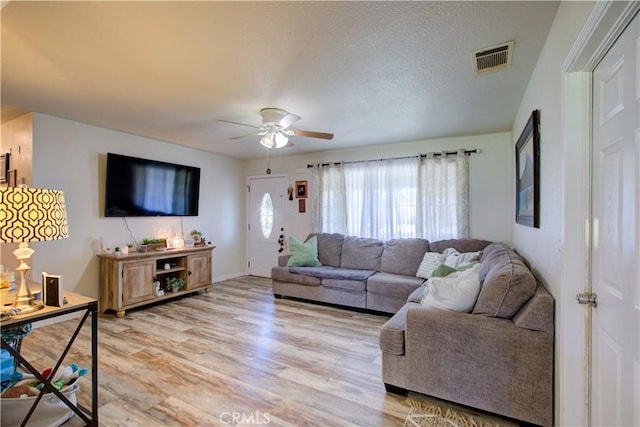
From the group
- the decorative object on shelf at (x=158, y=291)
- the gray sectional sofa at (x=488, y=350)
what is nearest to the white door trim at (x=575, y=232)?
the gray sectional sofa at (x=488, y=350)

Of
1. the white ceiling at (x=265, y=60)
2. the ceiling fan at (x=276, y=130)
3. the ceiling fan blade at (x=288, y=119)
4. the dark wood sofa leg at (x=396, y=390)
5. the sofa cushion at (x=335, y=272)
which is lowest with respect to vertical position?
the dark wood sofa leg at (x=396, y=390)

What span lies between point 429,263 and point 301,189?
2630mm

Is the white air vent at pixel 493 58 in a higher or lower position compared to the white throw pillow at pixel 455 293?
higher

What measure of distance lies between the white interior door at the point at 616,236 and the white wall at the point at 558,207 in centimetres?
8

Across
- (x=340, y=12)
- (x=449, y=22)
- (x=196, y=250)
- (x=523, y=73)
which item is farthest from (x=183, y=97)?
(x=523, y=73)

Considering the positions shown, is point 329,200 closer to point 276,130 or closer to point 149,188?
point 276,130

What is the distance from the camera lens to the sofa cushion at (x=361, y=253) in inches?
169

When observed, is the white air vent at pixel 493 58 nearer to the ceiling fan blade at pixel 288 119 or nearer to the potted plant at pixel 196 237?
the ceiling fan blade at pixel 288 119

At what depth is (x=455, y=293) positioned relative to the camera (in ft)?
6.56

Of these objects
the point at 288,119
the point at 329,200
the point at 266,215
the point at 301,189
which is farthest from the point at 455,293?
the point at 266,215

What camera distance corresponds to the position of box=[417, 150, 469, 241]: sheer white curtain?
4004 mm

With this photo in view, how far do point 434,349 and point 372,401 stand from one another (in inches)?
22.5

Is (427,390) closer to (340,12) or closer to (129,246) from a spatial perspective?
(340,12)

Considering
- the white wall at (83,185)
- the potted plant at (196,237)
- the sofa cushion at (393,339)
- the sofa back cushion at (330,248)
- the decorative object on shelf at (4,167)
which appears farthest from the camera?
the potted plant at (196,237)
